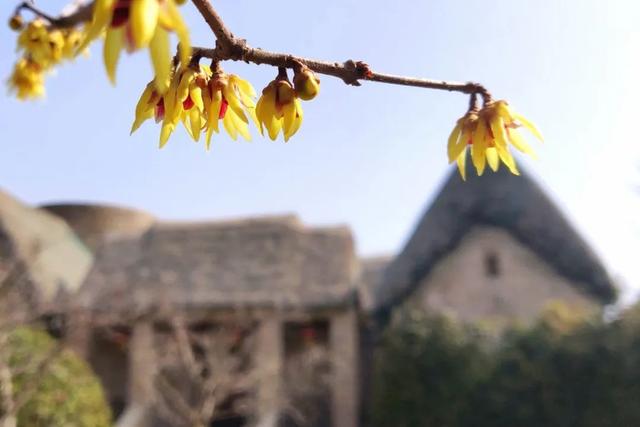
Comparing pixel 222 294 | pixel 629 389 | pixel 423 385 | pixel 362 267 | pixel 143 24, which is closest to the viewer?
pixel 143 24

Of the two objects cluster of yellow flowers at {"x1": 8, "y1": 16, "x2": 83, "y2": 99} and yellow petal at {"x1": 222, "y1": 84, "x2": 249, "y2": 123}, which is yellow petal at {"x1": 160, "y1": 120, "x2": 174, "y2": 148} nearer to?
yellow petal at {"x1": 222, "y1": 84, "x2": 249, "y2": 123}

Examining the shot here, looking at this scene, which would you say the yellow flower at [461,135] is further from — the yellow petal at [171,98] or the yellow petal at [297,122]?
the yellow petal at [171,98]

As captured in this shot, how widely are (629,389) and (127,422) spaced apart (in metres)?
7.89

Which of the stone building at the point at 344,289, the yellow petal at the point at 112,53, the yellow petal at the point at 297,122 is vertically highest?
the stone building at the point at 344,289

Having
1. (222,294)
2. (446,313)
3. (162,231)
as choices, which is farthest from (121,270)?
(446,313)

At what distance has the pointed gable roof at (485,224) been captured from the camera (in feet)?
40.7

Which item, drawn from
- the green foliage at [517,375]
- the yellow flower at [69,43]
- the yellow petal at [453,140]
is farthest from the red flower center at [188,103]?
the green foliage at [517,375]

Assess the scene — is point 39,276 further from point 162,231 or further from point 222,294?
point 222,294

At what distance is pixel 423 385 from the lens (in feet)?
35.9

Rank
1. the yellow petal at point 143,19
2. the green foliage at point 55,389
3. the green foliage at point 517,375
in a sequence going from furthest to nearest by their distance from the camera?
the green foliage at point 517,375
the green foliage at point 55,389
the yellow petal at point 143,19

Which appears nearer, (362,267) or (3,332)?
(3,332)

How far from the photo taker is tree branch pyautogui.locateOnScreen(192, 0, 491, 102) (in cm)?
135

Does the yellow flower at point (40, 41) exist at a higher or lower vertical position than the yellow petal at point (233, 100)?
higher

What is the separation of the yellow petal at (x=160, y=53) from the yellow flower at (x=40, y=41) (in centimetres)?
146
